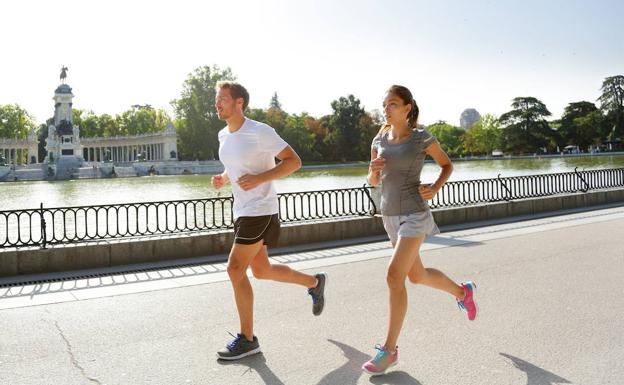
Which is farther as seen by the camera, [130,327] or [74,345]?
[130,327]

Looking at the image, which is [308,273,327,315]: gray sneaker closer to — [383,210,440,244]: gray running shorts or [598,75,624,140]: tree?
[383,210,440,244]: gray running shorts

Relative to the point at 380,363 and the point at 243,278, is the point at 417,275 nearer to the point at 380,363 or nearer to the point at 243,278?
the point at 380,363

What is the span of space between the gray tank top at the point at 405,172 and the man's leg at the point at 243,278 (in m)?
1.10

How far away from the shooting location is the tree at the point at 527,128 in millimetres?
111250

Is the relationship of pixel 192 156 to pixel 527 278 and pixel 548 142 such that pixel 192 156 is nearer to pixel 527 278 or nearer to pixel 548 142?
pixel 548 142

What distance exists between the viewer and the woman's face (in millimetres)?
4293

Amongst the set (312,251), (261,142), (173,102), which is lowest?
(312,251)

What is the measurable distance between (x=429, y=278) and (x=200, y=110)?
88.1 meters

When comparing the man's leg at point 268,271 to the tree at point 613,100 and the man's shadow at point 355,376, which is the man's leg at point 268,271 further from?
the tree at point 613,100

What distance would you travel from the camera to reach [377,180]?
4473 mm

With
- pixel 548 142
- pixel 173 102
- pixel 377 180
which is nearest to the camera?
pixel 377 180

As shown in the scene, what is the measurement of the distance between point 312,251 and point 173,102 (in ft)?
289

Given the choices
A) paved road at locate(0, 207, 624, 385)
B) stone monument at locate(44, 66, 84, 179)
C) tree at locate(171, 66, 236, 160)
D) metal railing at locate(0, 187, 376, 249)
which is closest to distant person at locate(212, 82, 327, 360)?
paved road at locate(0, 207, 624, 385)

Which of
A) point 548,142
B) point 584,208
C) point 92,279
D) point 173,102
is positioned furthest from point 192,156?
point 92,279
